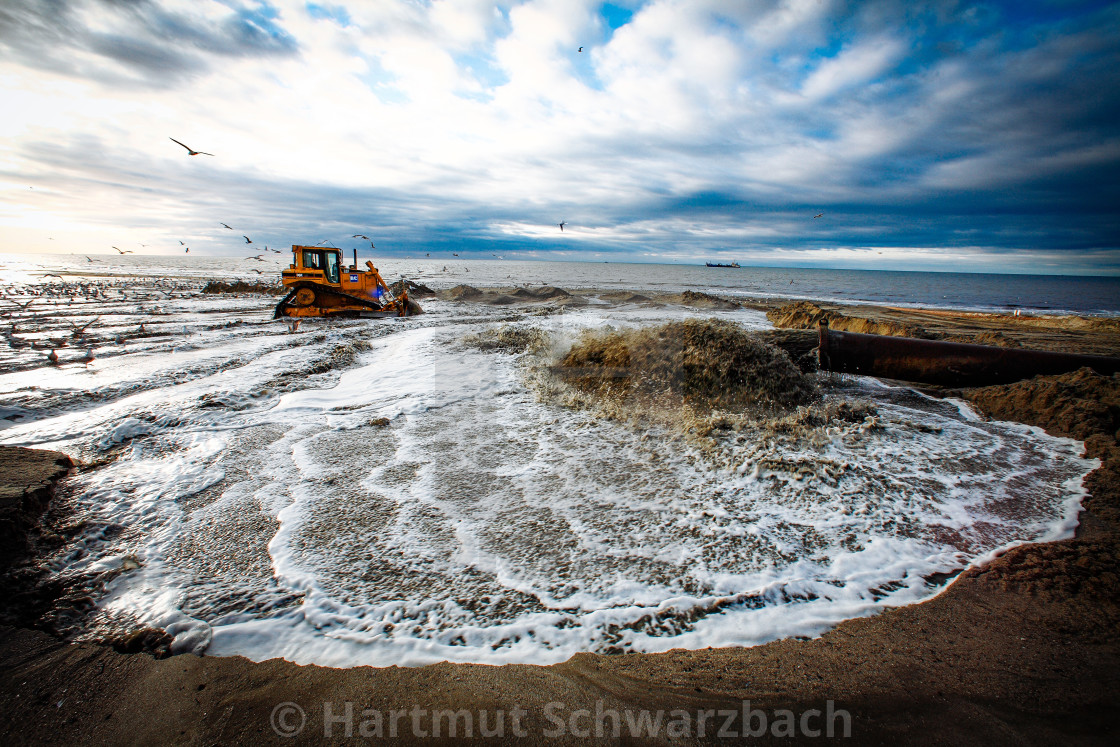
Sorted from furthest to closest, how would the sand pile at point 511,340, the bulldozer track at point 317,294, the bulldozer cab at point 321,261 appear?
→ 1. the bulldozer cab at point 321,261
2. the bulldozer track at point 317,294
3. the sand pile at point 511,340

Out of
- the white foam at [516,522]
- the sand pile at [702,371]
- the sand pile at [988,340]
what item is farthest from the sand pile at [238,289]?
the sand pile at [988,340]

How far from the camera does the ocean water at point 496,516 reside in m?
2.53

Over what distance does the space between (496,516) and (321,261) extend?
1656cm

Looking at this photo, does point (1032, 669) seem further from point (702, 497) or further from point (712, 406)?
point (712, 406)

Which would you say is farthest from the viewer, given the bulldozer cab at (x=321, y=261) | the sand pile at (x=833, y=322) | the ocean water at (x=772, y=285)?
the ocean water at (x=772, y=285)

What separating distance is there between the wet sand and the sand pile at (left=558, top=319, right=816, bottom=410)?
3.58 m

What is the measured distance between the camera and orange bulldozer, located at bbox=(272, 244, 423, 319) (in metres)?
16.2

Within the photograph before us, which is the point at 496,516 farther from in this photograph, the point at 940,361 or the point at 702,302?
the point at 702,302

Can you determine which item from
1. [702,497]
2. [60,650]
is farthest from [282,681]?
[702,497]

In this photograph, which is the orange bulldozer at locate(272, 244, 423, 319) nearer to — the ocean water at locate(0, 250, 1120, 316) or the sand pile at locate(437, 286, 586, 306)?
the sand pile at locate(437, 286, 586, 306)

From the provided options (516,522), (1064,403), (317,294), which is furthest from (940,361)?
(317,294)

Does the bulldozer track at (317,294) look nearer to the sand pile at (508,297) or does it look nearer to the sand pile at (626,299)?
the sand pile at (508,297)

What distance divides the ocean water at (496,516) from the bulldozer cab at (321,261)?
408 inches

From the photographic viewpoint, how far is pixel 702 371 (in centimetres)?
627
